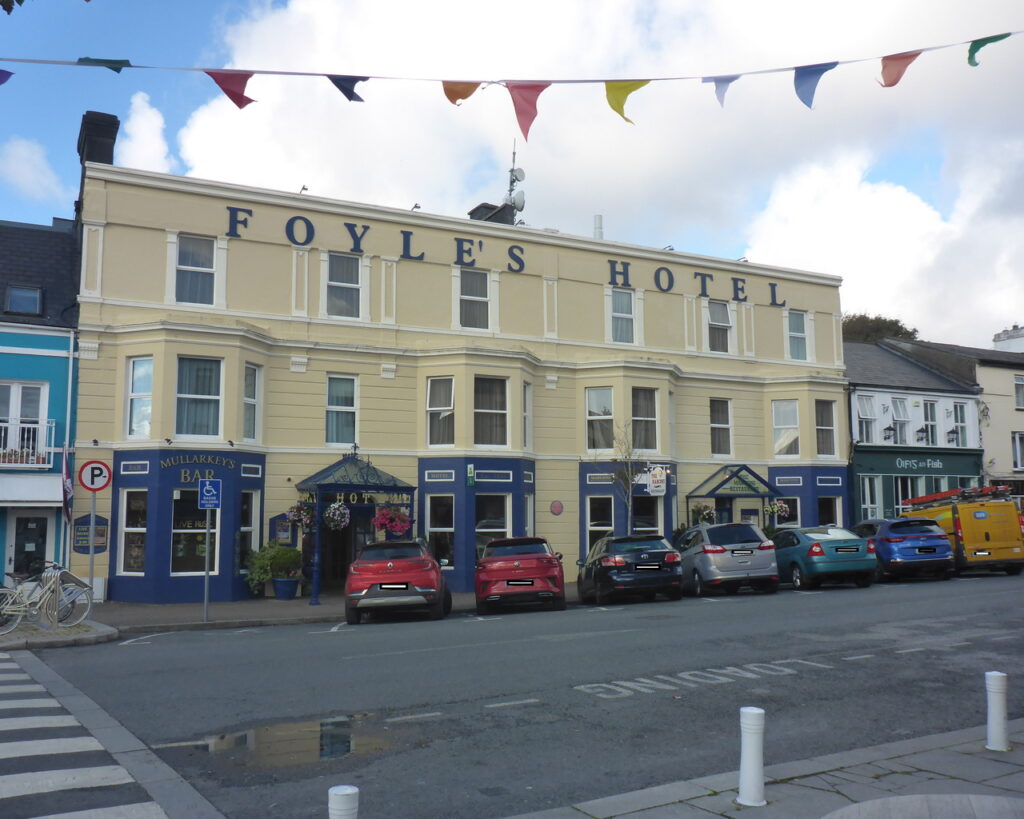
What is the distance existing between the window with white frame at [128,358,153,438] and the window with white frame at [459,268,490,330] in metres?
8.14

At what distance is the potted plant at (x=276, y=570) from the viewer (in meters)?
20.5

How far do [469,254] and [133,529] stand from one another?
434 inches

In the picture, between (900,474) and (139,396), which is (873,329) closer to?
(900,474)

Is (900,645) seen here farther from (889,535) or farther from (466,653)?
(889,535)

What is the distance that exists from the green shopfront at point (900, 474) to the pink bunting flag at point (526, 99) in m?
24.2

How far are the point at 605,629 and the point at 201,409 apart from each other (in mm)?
11299

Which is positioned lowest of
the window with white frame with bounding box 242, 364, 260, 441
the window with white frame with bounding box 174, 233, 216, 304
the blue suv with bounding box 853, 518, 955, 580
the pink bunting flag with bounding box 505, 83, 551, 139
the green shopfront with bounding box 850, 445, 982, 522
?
the blue suv with bounding box 853, 518, 955, 580

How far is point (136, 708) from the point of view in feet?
28.8

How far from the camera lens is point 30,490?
1930cm

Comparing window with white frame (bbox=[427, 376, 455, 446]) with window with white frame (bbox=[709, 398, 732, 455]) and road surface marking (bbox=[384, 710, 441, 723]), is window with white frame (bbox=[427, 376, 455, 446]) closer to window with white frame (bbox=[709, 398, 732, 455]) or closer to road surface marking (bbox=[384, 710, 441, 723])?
window with white frame (bbox=[709, 398, 732, 455])

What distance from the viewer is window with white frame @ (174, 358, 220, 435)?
20.4 metres

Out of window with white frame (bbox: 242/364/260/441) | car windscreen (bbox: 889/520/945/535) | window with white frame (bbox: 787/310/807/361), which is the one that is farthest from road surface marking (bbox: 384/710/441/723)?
window with white frame (bbox: 787/310/807/361)

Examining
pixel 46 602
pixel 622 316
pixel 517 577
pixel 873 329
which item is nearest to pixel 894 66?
pixel 517 577

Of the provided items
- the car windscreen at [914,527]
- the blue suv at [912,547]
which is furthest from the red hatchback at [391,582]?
the car windscreen at [914,527]
